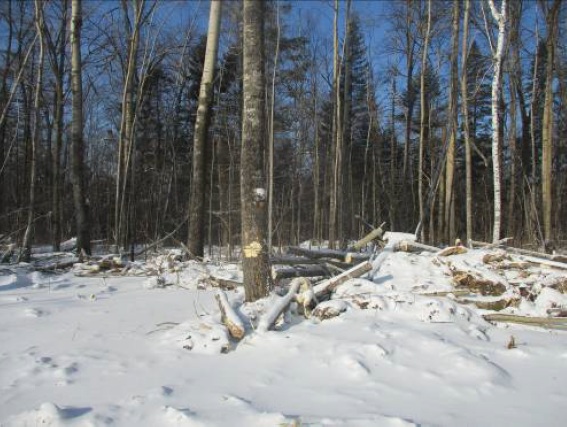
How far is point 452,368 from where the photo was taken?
9.80 ft

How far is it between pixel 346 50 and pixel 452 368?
13.5 m

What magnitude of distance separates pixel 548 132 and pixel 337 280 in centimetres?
1172

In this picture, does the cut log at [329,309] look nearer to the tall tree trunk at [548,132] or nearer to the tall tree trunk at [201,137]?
the tall tree trunk at [201,137]

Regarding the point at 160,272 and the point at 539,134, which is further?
the point at 539,134

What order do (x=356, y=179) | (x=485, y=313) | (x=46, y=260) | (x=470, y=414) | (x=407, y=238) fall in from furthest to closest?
(x=356, y=179), (x=46, y=260), (x=407, y=238), (x=485, y=313), (x=470, y=414)

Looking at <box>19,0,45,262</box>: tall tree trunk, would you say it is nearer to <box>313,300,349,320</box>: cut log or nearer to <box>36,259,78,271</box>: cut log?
<box>36,259,78,271</box>: cut log

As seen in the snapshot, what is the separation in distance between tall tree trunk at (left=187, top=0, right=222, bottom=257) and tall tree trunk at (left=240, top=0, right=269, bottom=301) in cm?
402

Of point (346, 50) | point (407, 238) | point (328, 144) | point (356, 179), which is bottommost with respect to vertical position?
point (407, 238)

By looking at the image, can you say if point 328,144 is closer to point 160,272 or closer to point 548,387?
point 160,272

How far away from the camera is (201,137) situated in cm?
834

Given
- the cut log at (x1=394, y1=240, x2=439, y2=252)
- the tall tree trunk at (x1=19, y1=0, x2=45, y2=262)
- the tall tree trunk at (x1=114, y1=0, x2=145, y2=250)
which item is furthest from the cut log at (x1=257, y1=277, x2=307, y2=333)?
the tall tree trunk at (x1=114, y1=0, x2=145, y2=250)

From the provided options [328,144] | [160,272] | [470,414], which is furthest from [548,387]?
[328,144]

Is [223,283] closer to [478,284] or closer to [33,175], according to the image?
[478,284]

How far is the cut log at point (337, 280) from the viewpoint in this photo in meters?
4.53
